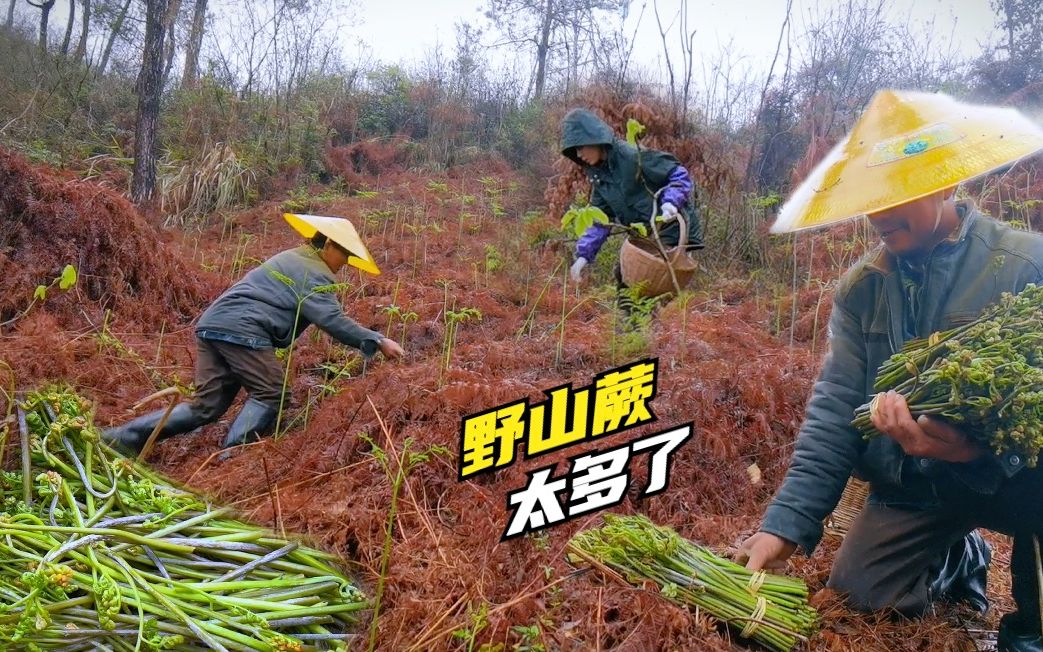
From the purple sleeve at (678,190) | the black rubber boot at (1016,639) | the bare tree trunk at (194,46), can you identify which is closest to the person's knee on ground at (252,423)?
the purple sleeve at (678,190)

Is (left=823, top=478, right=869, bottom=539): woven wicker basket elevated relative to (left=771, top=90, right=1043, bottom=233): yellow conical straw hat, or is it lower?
lower

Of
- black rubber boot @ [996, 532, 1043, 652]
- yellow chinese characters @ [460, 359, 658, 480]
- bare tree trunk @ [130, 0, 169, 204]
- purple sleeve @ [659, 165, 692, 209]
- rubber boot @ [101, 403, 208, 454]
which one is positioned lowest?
rubber boot @ [101, 403, 208, 454]

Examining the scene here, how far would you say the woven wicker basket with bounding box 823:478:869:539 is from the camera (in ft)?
6.35

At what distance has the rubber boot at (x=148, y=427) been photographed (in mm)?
2662

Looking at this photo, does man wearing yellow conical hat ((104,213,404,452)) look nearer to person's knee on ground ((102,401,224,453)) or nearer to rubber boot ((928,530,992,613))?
person's knee on ground ((102,401,224,453))

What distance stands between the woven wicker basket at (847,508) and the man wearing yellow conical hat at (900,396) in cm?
12

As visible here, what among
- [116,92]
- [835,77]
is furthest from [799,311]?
[116,92]

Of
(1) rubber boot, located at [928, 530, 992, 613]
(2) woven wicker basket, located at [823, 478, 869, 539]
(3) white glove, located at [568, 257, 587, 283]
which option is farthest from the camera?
(3) white glove, located at [568, 257, 587, 283]

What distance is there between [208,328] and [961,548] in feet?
8.76

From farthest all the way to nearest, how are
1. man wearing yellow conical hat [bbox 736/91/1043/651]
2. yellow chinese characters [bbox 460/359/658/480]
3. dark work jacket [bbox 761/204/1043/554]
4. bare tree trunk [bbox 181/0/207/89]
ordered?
bare tree trunk [bbox 181/0/207/89] < yellow chinese characters [bbox 460/359/658/480] < dark work jacket [bbox 761/204/1043/554] < man wearing yellow conical hat [bbox 736/91/1043/651]

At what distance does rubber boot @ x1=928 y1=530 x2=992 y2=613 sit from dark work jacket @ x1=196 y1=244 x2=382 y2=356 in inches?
78.9

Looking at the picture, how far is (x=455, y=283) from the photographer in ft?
13.1

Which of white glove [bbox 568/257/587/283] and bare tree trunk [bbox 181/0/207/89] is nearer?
white glove [bbox 568/257/587/283]

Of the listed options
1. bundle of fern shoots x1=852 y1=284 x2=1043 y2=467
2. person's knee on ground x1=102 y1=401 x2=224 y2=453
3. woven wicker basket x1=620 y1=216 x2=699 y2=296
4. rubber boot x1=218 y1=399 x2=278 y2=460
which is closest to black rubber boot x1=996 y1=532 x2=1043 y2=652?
bundle of fern shoots x1=852 y1=284 x2=1043 y2=467
